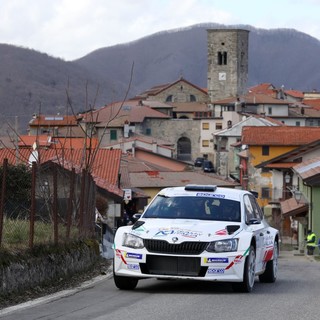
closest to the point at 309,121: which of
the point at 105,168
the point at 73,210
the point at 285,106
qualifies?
the point at 285,106

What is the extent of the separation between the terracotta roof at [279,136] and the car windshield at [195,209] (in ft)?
214

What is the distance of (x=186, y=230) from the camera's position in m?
14.9

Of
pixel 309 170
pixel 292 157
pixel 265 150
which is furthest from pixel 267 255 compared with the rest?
pixel 265 150

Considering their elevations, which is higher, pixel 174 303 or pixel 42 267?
pixel 42 267

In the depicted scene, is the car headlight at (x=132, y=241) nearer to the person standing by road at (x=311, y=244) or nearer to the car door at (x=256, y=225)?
the car door at (x=256, y=225)

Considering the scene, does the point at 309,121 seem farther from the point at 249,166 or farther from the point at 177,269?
the point at 177,269

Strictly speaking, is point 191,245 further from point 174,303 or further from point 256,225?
point 256,225

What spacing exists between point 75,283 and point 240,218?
2709 mm

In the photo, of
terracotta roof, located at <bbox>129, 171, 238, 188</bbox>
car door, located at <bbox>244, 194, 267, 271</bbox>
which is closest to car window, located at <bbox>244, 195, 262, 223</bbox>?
car door, located at <bbox>244, 194, 267, 271</bbox>

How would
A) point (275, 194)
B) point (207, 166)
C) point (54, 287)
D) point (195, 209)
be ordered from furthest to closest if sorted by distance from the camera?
1. point (207, 166)
2. point (275, 194)
3. point (195, 209)
4. point (54, 287)

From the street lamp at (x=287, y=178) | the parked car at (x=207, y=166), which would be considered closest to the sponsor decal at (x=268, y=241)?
the street lamp at (x=287, y=178)

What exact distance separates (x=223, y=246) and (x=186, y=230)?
0.56m

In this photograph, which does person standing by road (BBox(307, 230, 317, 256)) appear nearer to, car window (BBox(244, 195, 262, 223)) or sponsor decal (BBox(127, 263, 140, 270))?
car window (BBox(244, 195, 262, 223))

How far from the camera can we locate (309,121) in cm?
12762
